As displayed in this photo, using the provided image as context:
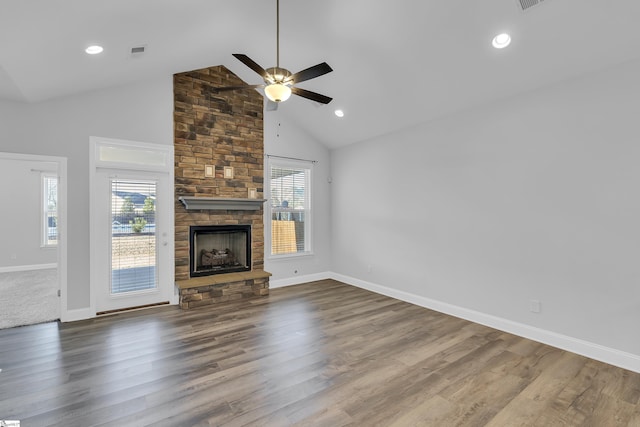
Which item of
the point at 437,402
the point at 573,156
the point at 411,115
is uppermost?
the point at 411,115

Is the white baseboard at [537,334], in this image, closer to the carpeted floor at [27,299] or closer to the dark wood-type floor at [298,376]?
the dark wood-type floor at [298,376]

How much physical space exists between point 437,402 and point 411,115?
3.70 meters

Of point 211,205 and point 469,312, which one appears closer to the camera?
point 469,312

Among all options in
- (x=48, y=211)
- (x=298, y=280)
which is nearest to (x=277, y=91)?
(x=298, y=280)

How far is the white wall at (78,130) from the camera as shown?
3.66 meters

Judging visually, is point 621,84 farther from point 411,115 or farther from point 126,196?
point 126,196

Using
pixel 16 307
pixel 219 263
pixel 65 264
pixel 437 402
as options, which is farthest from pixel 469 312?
pixel 16 307

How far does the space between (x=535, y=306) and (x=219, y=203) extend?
4.52 m

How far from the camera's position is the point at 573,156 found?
3.09 metres

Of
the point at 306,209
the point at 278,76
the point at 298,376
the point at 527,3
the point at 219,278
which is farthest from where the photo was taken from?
the point at 306,209

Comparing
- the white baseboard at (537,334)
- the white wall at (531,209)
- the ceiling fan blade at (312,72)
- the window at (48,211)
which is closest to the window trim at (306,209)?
the white wall at (531,209)

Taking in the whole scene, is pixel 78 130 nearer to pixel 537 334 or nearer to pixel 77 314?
pixel 77 314

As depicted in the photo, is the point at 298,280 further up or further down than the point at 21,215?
further down

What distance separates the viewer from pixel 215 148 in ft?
16.5
